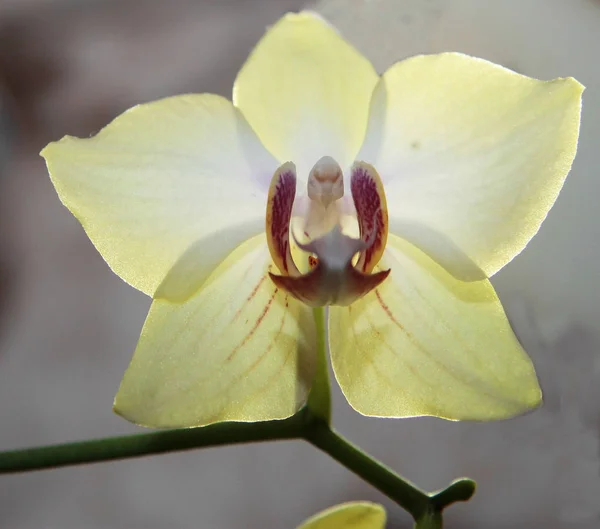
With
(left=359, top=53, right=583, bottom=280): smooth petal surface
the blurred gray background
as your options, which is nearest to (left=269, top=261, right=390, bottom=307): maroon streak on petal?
(left=359, top=53, right=583, bottom=280): smooth petal surface

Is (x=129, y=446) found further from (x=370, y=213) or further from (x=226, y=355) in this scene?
(x=370, y=213)

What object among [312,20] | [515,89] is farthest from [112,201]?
[515,89]

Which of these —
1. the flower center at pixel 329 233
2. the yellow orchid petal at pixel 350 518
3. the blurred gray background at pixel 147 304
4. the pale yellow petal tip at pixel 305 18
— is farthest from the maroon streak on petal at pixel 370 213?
the blurred gray background at pixel 147 304

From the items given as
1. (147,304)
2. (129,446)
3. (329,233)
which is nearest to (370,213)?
(329,233)

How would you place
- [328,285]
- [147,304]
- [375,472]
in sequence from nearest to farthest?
1. [328,285]
2. [375,472]
3. [147,304]

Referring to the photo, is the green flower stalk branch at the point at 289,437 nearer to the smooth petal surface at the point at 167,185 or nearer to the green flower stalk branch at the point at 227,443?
the green flower stalk branch at the point at 227,443
